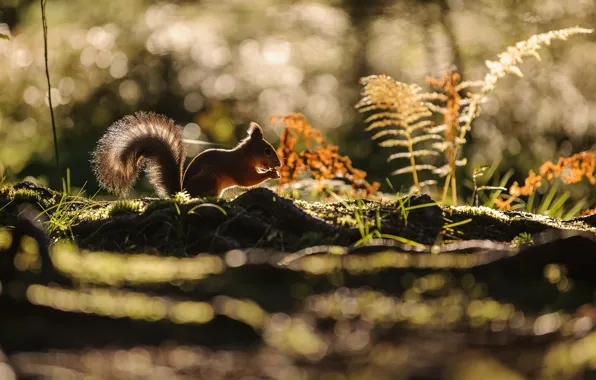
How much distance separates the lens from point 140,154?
5336mm

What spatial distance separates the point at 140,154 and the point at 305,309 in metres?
2.98

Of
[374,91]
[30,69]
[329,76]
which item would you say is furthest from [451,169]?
[30,69]

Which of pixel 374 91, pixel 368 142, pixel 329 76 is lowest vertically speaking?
pixel 368 142

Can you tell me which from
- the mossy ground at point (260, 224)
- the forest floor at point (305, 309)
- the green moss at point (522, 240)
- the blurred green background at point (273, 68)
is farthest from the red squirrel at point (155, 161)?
the blurred green background at point (273, 68)

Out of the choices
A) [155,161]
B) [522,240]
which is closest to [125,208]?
[155,161]

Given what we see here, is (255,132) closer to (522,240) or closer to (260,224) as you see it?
(260,224)

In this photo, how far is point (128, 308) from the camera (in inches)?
99.7

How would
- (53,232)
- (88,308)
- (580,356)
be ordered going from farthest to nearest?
(53,232) < (88,308) < (580,356)

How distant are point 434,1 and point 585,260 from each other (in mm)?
8815

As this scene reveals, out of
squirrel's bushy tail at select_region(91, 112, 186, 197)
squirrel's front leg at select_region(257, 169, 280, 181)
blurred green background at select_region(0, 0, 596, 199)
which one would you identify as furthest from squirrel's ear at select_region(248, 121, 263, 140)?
blurred green background at select_region(0, 0, 596, 199)

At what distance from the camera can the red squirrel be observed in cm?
519

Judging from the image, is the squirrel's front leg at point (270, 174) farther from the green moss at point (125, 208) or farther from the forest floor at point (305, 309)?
the forest floor at point (305, 309)

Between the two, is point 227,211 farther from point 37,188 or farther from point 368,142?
point 368,142

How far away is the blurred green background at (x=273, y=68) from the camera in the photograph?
1120cm
